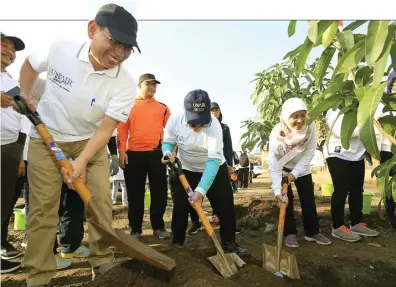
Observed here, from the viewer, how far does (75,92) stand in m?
1.34

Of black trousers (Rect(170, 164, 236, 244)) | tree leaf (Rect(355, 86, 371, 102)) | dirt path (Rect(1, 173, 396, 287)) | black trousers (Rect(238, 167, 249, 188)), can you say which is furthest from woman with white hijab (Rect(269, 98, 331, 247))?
black trousers (Rect(238, 167, 249, 188))

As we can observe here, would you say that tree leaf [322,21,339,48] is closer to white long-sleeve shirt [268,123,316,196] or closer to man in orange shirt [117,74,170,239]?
white long-sleeve shirt [268,123,316,196]

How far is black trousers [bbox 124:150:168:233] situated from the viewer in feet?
7.86

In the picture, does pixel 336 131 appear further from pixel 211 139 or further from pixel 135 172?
pixel 135 172

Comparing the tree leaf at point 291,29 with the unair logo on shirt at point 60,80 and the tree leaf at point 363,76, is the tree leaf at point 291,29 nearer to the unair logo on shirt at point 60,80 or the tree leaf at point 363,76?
the tree leaf at point 363,76

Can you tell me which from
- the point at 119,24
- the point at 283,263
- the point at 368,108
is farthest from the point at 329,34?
the point at 283,263

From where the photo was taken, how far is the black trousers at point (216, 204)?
6.73 feet

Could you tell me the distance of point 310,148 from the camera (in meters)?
2.32

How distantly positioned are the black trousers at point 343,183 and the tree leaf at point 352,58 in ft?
5.38

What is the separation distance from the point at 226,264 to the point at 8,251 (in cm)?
109

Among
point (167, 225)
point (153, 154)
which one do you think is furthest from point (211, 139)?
point (167, 225)

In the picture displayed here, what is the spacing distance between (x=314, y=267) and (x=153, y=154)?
116 centimetres

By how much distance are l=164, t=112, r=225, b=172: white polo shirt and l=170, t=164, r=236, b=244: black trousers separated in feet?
0.26

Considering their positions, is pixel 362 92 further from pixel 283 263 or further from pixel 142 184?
pixel 142 184
